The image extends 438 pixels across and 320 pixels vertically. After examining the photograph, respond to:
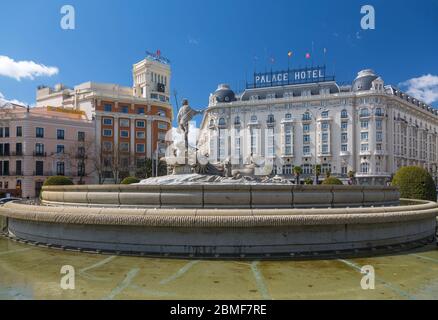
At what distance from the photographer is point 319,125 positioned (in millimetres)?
68562

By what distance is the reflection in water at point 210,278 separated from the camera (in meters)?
5.61

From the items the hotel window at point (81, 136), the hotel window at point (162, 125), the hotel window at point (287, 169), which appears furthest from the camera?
the hotel window at point (287, 169)

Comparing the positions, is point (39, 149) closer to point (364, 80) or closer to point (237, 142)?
point (237, 142)

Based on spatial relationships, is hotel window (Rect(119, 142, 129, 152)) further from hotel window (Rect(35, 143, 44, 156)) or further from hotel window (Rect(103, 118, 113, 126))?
hotel window (Rect(35, 143, 44, 156))

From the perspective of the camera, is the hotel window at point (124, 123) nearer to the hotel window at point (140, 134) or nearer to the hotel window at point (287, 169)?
the hotel window at point (140, 134)

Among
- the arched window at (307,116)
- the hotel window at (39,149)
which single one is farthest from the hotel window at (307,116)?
the hotel window at (39,149)

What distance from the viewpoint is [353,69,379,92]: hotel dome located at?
221ft

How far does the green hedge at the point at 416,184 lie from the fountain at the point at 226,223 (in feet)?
25.3

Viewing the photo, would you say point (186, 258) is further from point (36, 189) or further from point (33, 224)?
point (36, 189)

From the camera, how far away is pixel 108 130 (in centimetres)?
6088

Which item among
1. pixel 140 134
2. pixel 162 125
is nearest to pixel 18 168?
pixel 140 134

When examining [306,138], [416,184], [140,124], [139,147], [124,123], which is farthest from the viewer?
[306,138]

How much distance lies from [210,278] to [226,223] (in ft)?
4.85

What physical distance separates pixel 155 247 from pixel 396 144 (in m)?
70.5
